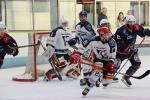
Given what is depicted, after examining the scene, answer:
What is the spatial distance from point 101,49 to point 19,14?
5.91 metres

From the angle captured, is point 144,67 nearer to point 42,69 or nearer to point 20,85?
point 42,69

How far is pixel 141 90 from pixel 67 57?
1.83 metres

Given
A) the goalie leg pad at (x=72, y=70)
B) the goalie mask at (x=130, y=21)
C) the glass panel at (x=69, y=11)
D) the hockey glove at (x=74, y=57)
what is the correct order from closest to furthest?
the goalie mask at (x=130, y=21)
the hockey glove at (x=74, y=57)
the goalie leg pad at (x=72, y=70)
the glass panel at (x=69, y=11)

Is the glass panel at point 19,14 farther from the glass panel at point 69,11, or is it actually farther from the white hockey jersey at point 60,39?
the white hockey jersey at point 60,39

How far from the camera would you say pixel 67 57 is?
8.50 meters

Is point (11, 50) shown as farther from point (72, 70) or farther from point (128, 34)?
point (72, 70)

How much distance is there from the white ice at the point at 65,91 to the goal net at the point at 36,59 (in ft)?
1.00

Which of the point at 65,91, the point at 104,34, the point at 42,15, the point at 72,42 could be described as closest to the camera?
the point at 104,34

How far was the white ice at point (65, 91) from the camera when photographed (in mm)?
6484

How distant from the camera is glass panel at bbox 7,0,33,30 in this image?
1175 cm

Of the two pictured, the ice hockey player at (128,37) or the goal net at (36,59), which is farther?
the goal net at (36,59)

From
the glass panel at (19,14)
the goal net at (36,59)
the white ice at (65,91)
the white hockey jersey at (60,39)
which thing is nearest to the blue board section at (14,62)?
the glass panel at (19,14)

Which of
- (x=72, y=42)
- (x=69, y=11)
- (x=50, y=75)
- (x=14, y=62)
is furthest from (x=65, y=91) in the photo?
(x=69, y=11)

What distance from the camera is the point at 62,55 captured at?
8.43m
